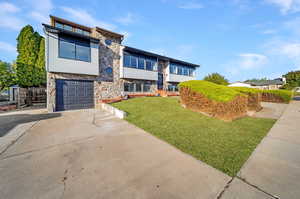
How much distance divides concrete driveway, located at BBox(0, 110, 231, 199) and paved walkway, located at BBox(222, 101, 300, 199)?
0.90 ft

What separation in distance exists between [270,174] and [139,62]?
13.8 metres

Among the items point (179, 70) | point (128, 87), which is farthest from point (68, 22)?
point (179, 70)

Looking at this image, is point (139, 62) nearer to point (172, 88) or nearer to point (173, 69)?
point (173, 69)

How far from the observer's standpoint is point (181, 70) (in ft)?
63.1

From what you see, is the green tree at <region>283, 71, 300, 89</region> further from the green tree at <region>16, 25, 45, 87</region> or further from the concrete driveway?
the green tree at <region>16, 25, 45, 87</region>

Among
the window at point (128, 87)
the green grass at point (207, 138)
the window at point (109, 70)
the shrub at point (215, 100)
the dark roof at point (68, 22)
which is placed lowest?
the green grass at point (207, 138)

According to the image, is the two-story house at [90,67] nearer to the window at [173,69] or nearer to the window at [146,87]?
the window at [146,87]

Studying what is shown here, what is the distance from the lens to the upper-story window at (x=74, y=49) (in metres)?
9.44

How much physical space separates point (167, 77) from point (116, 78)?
8.06 m

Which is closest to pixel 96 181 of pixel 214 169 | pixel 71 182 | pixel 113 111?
pixel 71 182

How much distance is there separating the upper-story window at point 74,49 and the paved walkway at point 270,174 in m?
12.4

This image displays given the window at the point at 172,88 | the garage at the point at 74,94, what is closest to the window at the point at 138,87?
the garage at the point at 74,94

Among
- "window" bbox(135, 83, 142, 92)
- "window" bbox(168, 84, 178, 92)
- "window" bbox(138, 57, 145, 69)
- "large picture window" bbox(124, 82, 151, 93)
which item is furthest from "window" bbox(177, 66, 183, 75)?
"window" bbox(135, 83, 142, 92)

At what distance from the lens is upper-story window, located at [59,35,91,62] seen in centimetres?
944
